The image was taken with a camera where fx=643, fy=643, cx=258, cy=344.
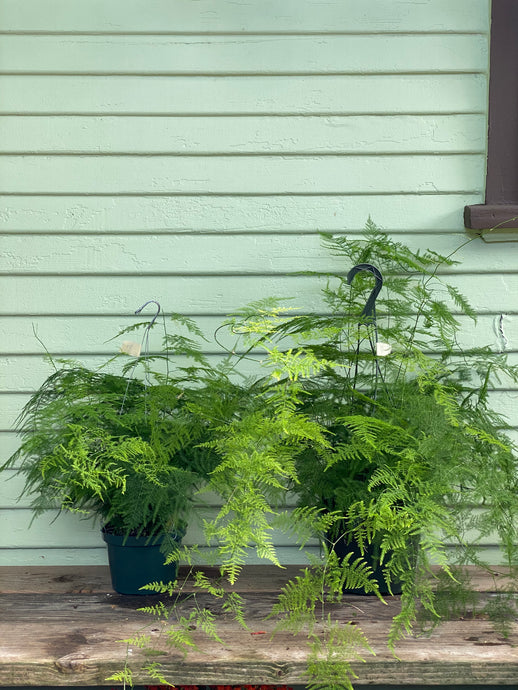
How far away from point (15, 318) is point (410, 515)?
1283 millimetres

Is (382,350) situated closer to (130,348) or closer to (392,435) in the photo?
(392,435)

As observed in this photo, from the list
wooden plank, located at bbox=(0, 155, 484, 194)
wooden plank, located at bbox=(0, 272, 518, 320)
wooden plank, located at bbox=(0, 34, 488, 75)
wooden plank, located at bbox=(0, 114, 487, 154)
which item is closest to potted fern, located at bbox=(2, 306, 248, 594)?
wooden plank, located at bbox=(0, 272, 518, 320)

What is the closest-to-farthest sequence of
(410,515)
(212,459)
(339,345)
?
(410,515) < (212,459) < (339,345)

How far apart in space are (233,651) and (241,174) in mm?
1285

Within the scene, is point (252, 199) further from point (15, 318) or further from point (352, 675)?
point (352, 675)

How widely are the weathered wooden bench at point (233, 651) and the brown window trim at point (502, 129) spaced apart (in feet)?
3.62

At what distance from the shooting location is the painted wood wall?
1.89m

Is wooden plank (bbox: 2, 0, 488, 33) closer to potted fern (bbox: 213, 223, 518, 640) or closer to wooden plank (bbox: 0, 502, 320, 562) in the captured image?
potted fern (bbox: 213, 223, 518, 640)

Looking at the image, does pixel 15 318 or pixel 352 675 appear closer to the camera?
pixel 352 675

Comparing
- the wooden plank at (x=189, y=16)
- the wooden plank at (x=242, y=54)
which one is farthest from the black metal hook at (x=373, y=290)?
the wooden plank at (x=189, y=16)

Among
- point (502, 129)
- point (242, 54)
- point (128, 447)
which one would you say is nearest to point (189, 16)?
point (242, 54)

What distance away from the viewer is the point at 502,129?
6.27ft

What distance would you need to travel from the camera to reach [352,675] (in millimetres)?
1315

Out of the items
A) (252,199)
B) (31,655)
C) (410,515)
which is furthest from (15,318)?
(410,515)
